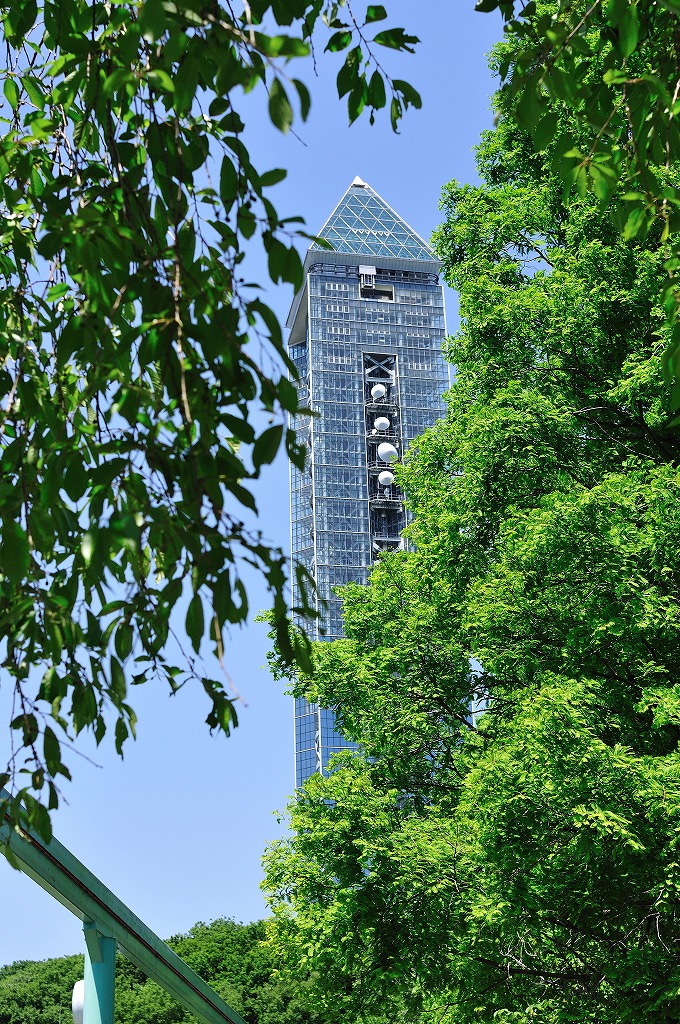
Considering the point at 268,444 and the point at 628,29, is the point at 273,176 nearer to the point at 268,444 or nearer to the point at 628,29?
the point at 268,444

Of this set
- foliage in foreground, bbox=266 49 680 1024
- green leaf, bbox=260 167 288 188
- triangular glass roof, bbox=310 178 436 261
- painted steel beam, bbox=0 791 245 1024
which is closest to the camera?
green leaf, bbox=260 167 288 188

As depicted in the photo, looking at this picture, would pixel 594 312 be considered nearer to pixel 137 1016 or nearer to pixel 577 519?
pixel 577 519

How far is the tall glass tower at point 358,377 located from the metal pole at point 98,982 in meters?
85.2

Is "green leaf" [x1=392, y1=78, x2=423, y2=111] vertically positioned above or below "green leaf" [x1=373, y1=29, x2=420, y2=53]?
above

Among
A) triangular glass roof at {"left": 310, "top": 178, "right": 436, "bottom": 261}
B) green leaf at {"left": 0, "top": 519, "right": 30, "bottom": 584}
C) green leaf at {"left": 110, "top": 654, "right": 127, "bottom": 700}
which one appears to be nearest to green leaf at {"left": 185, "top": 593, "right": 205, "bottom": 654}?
green leaf at {"left": 0, "top": 519, "right": 30, "bottom": 584}

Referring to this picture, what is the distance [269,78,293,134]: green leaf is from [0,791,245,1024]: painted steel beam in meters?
3.41

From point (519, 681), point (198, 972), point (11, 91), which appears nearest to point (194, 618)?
point (11, 91)

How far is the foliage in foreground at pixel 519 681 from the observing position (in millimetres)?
8672

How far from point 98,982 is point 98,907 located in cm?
51

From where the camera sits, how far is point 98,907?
19.6 feet

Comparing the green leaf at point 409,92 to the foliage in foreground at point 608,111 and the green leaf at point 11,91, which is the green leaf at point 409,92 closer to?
the foliage in foreground at point 608,111

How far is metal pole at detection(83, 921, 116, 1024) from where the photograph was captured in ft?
20.1

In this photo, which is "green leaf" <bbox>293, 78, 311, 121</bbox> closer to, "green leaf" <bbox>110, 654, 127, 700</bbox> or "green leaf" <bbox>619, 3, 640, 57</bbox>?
"green leaf" <bbox>619, 3, 640, 57</bbox>

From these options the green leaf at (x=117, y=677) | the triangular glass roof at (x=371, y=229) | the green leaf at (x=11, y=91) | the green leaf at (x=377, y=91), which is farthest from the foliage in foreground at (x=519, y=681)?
the triangular glass roof at (x=371, y=229)
